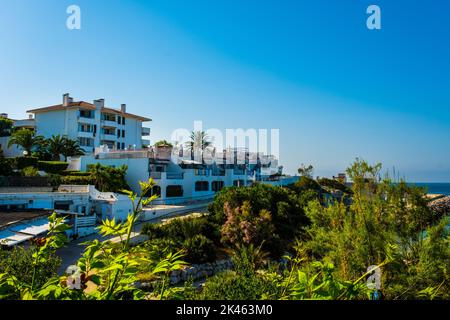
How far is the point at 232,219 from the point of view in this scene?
23828mm

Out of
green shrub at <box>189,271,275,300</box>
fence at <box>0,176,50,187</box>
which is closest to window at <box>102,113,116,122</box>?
fence at <box>0,176,50,187</box>

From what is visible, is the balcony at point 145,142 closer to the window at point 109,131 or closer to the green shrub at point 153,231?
the window at point 109,131

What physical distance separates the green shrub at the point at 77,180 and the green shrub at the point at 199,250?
20227 millimetres

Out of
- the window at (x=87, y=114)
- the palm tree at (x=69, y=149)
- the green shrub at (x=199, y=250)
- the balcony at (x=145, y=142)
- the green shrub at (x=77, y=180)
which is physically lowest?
the green shrub at (x=199, y=250)

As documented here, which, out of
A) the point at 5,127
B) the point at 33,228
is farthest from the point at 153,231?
the point at 5,127

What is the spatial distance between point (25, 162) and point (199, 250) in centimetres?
3247

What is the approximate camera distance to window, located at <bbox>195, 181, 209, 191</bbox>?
155ft

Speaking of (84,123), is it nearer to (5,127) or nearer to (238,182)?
(5,127)

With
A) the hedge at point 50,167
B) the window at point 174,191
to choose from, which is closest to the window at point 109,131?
the hedge at point 50,167

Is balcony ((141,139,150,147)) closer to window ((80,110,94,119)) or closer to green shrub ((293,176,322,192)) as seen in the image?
window ((80,110,94,119))

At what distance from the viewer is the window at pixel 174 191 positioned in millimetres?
42188

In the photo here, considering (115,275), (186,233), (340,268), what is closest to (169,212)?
(186,233)

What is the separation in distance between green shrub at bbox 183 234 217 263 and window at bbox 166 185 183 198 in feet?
68.3
